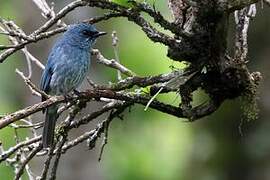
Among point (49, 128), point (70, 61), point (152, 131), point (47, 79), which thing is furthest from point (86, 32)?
point (152, 131)

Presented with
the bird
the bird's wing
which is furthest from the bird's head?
the bird's wing

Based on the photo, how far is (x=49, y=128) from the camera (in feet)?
15.1

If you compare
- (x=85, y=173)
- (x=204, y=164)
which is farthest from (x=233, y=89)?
(x=85, y=173)

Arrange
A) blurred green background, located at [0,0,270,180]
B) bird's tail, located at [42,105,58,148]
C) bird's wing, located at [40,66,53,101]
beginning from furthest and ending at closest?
bird's wing, located at [40,66,53,101] < blurred green background, located at [0,0,270,180] < bird's tail, located at [42,105,58,148]

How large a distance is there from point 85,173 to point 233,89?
422cm

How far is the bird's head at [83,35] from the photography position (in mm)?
5305

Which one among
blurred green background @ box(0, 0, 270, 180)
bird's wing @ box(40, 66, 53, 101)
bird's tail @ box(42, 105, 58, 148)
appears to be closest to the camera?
bird's tail @ box(42, 105, 58, 148)

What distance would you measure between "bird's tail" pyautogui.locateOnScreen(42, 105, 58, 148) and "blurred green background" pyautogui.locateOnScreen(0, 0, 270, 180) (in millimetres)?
1054

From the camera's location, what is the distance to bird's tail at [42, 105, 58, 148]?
159 inches

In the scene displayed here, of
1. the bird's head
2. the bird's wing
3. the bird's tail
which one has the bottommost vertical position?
the bird's tail

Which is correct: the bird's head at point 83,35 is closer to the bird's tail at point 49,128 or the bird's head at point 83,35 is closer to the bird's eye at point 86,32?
the bird's eye at point 86,32

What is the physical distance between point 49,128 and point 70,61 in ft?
3.18

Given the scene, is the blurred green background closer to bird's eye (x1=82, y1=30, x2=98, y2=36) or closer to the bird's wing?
bird's eye (x1=82, y1=30, x2=98, y2=36)

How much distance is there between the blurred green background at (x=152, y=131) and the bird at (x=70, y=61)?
2.50 ft
